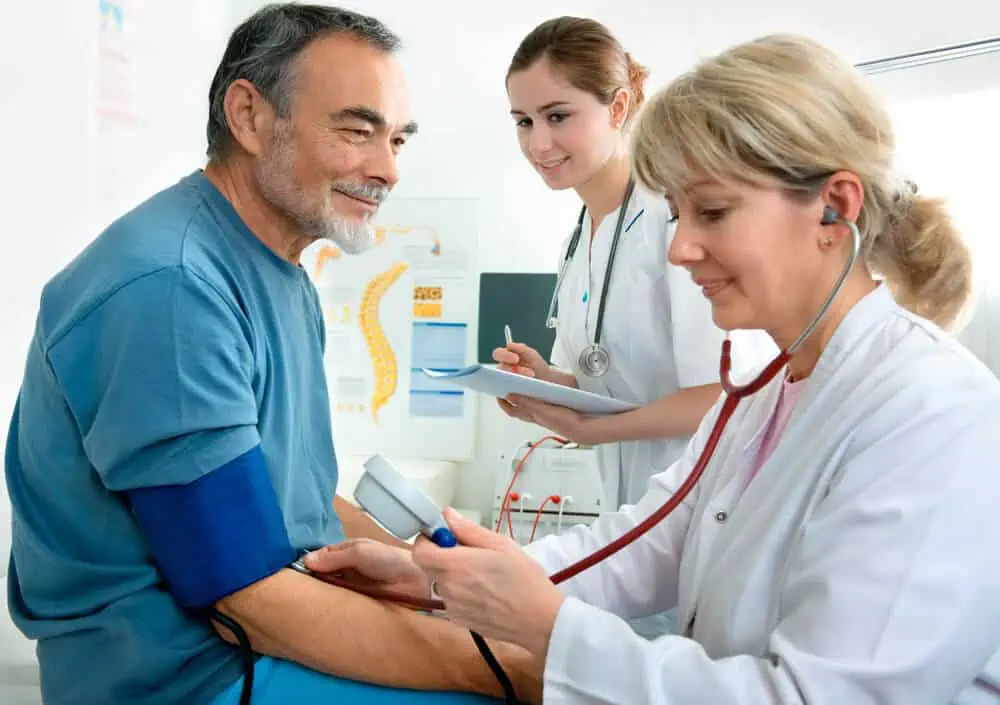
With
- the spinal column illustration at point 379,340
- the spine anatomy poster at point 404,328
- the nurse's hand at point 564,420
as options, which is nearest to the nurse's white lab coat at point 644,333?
the nurse's hand at point 564,420

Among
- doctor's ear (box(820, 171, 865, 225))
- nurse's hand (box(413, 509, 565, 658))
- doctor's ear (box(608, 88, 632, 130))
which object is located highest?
doctor's ear (box(608, 88, 632, 130))

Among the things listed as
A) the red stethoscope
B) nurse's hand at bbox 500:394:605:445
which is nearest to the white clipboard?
nurse's hand at bbox 500:394:605:445

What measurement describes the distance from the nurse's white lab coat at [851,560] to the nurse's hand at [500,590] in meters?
0.02

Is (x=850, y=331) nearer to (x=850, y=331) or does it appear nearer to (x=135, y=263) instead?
(x=850, y=331)

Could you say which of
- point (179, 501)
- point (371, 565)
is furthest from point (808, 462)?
point (179, 501)

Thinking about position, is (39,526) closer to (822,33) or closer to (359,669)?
(359,669)

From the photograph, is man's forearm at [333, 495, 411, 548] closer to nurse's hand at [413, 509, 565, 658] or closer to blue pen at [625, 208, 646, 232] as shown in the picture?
nurse's hand at [413, 509, 565, 658]

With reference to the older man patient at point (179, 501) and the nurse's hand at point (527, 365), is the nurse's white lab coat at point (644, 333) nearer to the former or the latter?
the nurse's hand at point (527, 365)

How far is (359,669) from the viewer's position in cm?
99

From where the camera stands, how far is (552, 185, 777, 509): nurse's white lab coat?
1.58 metres

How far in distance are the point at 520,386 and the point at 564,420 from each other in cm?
35

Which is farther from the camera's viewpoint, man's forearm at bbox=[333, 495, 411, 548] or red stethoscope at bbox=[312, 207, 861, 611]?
man's forearm at bbox=[333, 495, 411, 548]

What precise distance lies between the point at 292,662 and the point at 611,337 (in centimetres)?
94

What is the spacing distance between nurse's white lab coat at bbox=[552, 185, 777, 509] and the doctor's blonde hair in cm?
60
